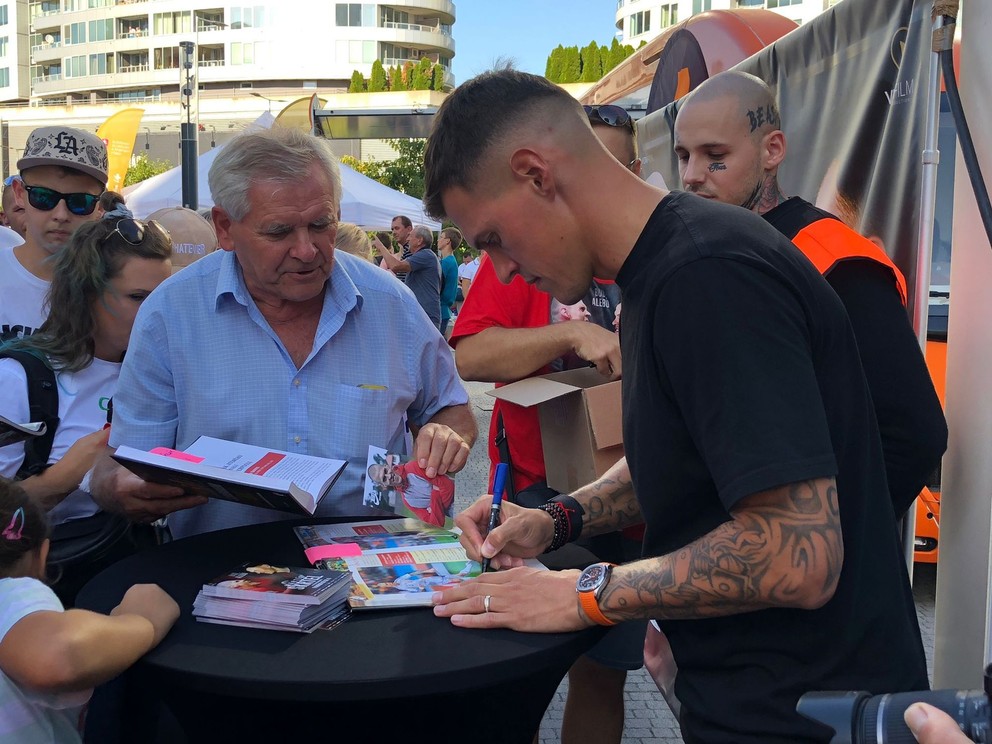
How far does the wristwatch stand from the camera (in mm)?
1596

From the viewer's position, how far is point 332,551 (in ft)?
6.95

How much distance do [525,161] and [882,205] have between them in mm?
1925

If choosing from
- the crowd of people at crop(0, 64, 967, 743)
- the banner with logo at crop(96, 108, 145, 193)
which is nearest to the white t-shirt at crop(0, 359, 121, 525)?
the crowd of people at crop(0, 64, 967, 743)

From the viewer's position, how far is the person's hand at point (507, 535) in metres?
1.98

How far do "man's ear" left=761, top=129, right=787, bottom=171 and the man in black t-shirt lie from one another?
142cm

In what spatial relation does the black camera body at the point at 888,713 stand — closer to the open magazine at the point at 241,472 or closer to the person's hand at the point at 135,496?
the open magazine at the point at 241,472

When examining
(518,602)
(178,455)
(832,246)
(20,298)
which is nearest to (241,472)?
(178,455)

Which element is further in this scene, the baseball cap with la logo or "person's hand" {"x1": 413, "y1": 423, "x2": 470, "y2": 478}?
the baseball cap with la logo

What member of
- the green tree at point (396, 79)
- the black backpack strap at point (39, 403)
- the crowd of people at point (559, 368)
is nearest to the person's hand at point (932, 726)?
the crowd of people at point (559, 368)

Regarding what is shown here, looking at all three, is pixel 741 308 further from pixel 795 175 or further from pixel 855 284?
pixel 795 175

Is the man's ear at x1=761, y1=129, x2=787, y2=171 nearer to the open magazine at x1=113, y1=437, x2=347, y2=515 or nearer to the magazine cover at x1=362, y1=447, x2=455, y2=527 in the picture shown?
the magazine cover at x1=362, y1=447, x2=455, y2=527

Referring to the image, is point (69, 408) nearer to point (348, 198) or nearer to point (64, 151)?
point (64, 151)

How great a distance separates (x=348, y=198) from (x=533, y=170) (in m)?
13.0

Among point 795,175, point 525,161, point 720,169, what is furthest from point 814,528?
point 795,175
